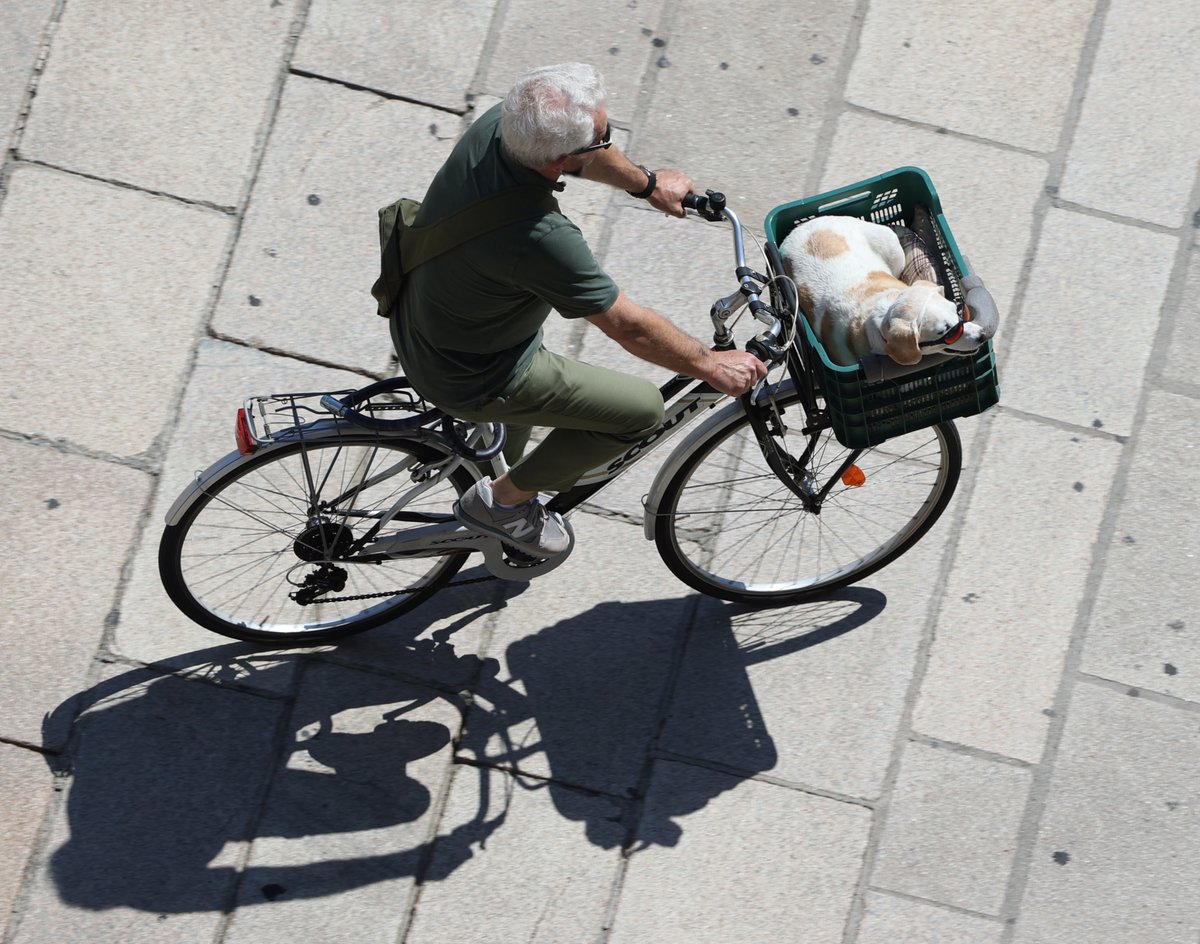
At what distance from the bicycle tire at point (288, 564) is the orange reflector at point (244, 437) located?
0.45 metres

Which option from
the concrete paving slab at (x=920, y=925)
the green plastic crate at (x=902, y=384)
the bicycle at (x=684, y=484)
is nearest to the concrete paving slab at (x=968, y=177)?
the bicycle at (x=684, y=484)

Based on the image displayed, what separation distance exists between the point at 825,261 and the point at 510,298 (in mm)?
848

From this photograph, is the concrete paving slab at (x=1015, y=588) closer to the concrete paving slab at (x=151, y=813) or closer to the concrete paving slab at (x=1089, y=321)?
the concrete paving slab at (x=1089, y=321)

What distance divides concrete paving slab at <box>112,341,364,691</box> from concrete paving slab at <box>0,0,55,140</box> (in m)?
1.18

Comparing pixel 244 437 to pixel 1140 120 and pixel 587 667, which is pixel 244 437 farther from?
pixel 1140 120

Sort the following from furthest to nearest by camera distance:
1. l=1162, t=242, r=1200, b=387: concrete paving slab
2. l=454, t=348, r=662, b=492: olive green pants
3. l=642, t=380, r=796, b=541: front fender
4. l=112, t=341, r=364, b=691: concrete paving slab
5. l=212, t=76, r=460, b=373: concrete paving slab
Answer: l=1162, t=242, r=1200, b=387: concrete paving slab, l=212, t=76, r=460, b=373: concrete paving slab, l=112, t=341, r=364, b=691: concrete paving slab, l=642, t=380, r=796, b=541: front fender, l=454, t=348, r=662, b=492: olive green pants

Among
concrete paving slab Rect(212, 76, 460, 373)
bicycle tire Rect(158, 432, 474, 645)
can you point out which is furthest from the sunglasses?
concrete paving slab Rect(212, 76, 460, 373)

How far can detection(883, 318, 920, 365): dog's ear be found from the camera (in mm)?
3182

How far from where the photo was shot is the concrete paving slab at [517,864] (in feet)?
13.0

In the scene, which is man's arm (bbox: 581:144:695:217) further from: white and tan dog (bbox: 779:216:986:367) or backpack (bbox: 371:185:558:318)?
backpack (bbox: 371:185:558:318)

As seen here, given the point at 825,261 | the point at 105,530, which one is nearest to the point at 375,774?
the point at 105,530

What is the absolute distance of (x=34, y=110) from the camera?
15.8 ft

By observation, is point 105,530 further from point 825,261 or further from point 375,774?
point 825,261

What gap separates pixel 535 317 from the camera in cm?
330
